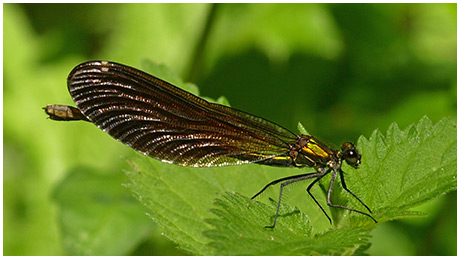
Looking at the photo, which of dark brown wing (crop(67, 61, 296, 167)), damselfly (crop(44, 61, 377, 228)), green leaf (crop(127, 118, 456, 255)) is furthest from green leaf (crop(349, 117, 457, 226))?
dark brown wing (crop(67, 61, 296, 167))

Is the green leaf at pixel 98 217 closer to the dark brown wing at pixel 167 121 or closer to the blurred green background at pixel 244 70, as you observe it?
the blurred green background at pixel 244 70

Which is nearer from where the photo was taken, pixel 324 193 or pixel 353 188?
pixel 353 188

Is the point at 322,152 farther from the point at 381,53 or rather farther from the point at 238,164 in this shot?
the point at 381,53

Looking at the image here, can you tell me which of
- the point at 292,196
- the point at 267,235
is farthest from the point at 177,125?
the point at 267,235

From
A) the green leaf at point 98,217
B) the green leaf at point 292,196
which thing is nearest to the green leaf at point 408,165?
the green leaf at point 292,196

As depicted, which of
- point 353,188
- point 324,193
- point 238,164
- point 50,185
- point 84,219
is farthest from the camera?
point 50,185

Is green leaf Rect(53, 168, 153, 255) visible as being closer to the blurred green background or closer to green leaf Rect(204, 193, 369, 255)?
the blurred green background

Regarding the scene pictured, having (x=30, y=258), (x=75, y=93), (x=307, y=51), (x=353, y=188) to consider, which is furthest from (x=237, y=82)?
(x=353, y=188)
